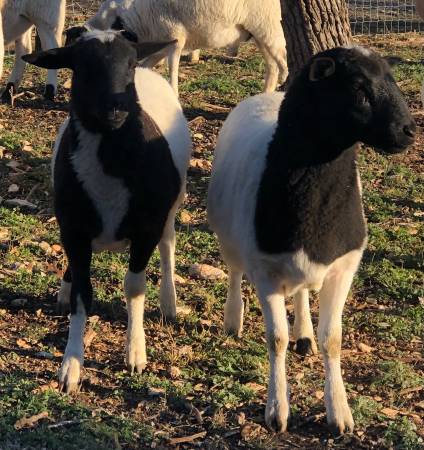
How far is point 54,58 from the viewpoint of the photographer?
5051 mm

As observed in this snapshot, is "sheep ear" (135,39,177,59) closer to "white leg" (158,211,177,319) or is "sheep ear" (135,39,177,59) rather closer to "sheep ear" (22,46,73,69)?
"sheep ear" (22,46,73,69)

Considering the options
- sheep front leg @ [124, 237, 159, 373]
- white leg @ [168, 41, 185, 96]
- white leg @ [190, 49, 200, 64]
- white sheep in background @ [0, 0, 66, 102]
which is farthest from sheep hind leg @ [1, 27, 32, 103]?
sheep front leg @ [124, 237, 159, 373]

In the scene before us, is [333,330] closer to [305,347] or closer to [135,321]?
[305,347]

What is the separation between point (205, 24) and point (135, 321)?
6.26m

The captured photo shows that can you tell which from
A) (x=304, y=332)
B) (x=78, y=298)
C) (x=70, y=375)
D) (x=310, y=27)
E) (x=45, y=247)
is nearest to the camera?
(x=70, y=375)

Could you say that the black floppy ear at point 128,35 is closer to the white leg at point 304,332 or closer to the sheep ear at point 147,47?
the sheep ear at point 147,47

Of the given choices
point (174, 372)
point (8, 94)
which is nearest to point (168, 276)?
Result: point (174, 372)

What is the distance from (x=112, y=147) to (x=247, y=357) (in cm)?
141

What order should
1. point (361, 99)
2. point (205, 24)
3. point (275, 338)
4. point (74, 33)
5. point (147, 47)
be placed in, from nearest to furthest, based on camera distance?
point (361, 99) → point (275, 338) → point (147, 47) → point (74, 33) → point (205, 24)

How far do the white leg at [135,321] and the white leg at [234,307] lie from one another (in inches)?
24.9

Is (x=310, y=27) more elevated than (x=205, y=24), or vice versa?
(x=310, y=27)

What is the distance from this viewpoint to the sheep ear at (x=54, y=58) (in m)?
5.01

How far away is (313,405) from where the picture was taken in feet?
15.9

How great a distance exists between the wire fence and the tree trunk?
7580mm
